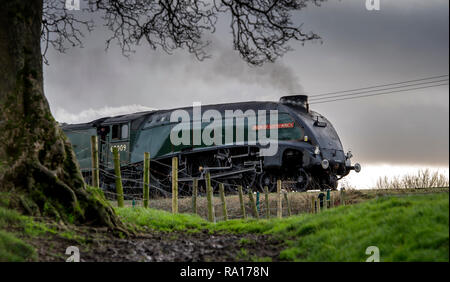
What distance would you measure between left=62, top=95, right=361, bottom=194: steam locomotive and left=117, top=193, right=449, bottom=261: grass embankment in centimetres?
945

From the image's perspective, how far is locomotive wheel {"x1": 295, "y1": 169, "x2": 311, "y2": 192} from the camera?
60.6 feet

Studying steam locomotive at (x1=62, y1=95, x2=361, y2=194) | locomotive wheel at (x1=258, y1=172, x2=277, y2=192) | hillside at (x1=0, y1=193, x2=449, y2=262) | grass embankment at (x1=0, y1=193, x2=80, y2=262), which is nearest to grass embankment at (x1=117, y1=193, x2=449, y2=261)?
hillside at (x1=0, y1=193, x2=449, y2=262)

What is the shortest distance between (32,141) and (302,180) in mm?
12042

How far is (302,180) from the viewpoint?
1861cm

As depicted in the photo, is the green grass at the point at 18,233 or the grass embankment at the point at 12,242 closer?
the grass embankment at the point at 12,242

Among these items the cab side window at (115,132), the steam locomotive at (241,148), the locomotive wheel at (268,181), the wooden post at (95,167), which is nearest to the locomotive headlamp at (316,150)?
the steam locomotive at (241,148)

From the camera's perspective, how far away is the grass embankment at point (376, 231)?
5477mm

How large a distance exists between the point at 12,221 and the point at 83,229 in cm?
111

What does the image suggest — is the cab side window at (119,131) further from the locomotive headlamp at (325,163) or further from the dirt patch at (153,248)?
the dirt patch at (153,248)

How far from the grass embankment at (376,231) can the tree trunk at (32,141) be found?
3.20 m

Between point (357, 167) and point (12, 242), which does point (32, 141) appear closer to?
point (12, 242)
